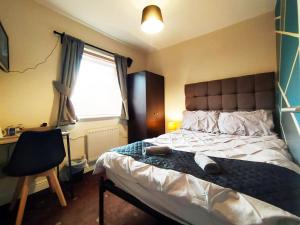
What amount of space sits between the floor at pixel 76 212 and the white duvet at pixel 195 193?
454mm

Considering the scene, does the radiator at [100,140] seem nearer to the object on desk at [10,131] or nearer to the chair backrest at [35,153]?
the chair backrest at [35,153]

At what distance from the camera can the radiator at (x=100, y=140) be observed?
8.45ft

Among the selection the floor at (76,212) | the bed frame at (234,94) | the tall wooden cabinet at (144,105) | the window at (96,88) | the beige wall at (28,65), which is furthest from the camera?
the tall wooden cabinet at (144,105)

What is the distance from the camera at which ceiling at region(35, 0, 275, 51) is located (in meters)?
2.09

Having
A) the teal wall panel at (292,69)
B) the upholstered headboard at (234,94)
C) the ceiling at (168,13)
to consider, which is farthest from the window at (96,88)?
the teal wall panel at (292,69)

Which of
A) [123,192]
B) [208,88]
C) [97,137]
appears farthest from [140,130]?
[123,192]

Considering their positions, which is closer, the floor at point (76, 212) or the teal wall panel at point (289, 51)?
the teal wall panel at point (289, 51)

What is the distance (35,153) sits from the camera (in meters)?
1.51

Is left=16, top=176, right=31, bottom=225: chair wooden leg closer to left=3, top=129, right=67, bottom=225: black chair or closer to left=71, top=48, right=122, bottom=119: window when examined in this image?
left=3, top=129, right=67, bottom=225: black chair

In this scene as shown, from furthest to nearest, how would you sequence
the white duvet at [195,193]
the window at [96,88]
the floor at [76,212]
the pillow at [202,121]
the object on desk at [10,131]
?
the window at [96,88] < the pillow at [202,121] < the object on desk at [10,131] < the floor at [76,212] < the white duvet at [195,193]

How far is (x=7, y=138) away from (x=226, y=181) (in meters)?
1.93

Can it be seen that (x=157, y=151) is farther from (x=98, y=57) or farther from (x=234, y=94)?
(x=98, y=57)

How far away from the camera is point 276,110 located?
7.29 ft

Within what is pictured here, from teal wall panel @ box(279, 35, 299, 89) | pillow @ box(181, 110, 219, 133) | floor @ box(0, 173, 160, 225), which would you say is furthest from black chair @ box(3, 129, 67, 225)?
teal wall panel @ box(279, 35, 299, 89)
